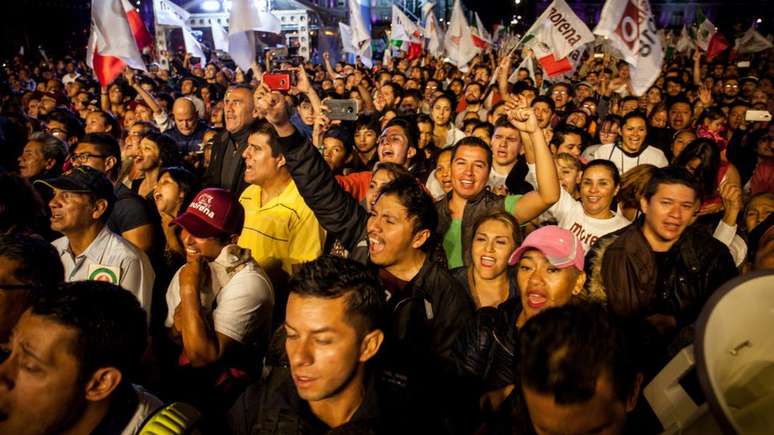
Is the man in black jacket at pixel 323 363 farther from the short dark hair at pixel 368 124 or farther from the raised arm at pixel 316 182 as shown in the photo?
the short dark hair at pixel 368 124

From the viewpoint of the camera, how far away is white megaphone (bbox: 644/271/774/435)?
1.03 metres

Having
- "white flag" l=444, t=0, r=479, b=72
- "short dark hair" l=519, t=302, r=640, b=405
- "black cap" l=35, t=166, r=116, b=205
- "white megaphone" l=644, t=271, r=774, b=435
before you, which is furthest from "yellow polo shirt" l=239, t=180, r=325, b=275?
"white flag" l=444, t=0, r=479, b=72

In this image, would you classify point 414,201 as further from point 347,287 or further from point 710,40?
point 710,40

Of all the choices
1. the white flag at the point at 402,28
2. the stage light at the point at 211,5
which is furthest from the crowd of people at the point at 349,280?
the stage light at the point at 211,5

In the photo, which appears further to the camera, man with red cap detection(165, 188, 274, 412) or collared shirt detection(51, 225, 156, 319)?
collared shirt detection(51, 225, 156, 319)

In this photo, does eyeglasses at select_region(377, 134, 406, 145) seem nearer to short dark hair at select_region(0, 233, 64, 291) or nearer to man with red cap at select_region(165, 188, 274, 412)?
man with red cap at select_region(165, 188, 274, 412)

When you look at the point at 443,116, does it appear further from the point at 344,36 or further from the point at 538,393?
the point at 344,36

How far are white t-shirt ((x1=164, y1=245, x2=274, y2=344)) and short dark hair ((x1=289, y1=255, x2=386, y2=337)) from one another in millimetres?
709

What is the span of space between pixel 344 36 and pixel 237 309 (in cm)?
1376

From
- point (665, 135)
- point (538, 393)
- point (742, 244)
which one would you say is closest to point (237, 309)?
point (538, 393)

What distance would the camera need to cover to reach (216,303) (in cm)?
267

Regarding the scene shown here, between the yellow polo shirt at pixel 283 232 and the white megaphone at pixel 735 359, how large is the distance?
2.63m

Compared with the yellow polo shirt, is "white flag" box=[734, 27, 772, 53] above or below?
above

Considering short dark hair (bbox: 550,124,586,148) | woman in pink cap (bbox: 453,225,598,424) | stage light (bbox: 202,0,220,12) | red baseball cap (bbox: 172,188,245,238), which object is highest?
stage light (bbox: 202,0,220,12)
